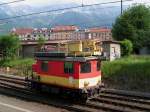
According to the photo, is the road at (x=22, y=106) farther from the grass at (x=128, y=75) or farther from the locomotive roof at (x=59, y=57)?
the grass at (x=128, y=75)

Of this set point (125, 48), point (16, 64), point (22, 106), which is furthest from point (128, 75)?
point (125, 48)

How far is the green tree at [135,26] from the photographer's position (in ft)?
182

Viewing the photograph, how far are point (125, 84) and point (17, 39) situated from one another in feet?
73.9

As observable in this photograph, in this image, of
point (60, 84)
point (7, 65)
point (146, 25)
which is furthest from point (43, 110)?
point (146, 25)

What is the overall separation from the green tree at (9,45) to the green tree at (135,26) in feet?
59.9

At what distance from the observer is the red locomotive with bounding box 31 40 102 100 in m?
19.5

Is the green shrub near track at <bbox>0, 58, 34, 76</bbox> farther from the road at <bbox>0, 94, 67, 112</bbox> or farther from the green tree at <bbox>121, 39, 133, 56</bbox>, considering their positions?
the road at <bbox>0, 94, 67, 112</bbox>

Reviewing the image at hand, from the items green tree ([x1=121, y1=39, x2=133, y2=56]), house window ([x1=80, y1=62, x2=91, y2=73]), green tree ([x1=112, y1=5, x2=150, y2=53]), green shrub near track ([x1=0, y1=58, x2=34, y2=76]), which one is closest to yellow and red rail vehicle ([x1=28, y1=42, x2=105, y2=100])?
house window ([x1=80, y1=62, x2=91, y2=73])

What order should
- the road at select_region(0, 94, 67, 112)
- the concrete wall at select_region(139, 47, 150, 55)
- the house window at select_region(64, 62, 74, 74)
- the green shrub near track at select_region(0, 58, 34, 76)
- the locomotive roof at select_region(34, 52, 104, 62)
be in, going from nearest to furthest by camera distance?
the road at select_region(0, 94, 67, 112) → the locomotive roof at select_region(34, 52, 104, 62) → the house window at select_region(64, 62, 74, 74) → the green shrub near track at select_region(0, 58, 34, 76) → the concrete wall at select_region(139, 47, 150, 55)

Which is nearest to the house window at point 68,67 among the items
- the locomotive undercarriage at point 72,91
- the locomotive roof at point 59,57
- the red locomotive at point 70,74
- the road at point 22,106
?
the red locomotive at point 70,74

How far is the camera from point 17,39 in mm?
45188

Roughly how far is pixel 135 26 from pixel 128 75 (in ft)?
106

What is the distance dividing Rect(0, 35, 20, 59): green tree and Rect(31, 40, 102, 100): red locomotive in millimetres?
22945

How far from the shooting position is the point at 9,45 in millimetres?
44469
